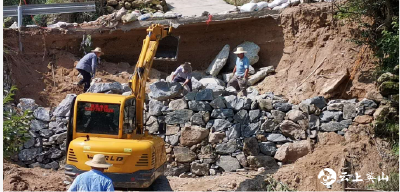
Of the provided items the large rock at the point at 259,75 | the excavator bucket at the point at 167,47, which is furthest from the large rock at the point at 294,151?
the large rock at the point at 259,75

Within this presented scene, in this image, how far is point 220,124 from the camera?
529 inches

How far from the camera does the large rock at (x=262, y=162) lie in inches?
518

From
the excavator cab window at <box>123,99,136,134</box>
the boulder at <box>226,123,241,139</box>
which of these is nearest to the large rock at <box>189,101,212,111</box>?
the boulder at <box>226,123,241,139</box>

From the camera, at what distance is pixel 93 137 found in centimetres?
1037

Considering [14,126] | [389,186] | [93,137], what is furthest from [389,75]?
[14,126]

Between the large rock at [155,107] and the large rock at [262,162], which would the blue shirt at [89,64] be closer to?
the large rock at [155,107]

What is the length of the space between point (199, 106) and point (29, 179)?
3913 millimetres

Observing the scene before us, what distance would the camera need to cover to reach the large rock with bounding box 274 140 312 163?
1299cm

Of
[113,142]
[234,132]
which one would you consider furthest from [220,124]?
[113,142]

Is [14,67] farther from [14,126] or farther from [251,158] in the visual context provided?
[251,158]

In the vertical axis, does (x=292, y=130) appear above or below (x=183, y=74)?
below

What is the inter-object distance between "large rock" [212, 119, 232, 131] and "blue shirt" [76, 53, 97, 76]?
10.4 feet

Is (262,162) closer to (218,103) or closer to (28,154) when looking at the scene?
(218,103)

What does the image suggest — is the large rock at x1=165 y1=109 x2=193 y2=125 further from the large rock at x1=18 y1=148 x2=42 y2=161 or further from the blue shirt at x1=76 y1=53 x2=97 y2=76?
the large rock at x1=18 y1=148 x2=42 y2=161
